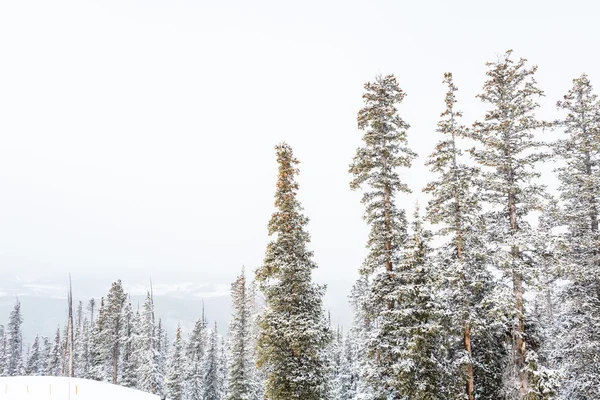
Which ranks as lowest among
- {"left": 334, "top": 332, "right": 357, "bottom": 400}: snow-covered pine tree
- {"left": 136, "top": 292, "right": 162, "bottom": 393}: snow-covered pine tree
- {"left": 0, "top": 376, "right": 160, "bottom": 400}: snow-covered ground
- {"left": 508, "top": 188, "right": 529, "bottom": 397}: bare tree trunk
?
{"left": 334, "top": 332, "right": 357, "bottom": 400}: snow-covered pine tree

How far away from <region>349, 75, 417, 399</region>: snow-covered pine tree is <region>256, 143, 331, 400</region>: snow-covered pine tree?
2.66 meters

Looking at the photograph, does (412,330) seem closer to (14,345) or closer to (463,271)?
(463,271)

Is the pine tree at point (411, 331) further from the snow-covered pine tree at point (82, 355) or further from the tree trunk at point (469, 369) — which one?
the snow-covered pine tree at point (82, 355)

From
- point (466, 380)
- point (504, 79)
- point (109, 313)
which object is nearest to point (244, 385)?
point (109, 313)

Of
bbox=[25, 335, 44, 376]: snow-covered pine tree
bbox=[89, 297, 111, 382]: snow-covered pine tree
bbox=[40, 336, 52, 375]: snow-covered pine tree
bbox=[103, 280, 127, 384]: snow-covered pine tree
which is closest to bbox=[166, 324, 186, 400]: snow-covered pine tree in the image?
bbox=[103, 280, 127, 384]: snow-covered pine tree

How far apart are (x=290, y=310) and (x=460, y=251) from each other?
28.6ft

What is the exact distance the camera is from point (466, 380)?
56.4 feet

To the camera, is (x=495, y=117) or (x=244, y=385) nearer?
(x=495, y=117)

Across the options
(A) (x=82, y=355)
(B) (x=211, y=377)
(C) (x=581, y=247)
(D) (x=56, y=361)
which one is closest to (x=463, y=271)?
(C) (x=581, y=247)

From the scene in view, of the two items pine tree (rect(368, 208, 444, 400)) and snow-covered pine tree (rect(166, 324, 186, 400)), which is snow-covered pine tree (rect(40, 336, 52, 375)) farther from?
pine tree (rect(368, 208, 444, 400))

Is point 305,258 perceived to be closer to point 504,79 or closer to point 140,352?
point 504,79

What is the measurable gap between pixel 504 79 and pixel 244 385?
33.3m

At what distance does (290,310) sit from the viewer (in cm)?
1984

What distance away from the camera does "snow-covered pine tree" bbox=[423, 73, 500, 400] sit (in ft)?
57.4
